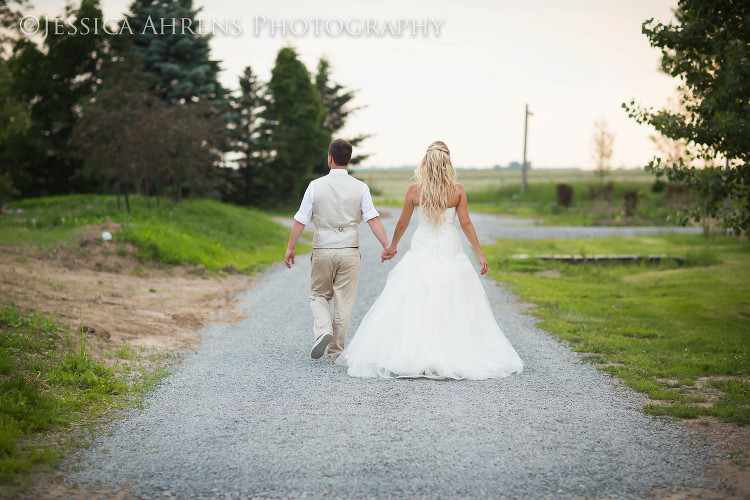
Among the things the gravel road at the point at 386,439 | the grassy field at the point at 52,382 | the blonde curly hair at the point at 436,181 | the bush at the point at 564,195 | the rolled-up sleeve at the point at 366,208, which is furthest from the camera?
the bush at the point at 564,195

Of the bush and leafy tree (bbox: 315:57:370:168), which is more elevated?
leafy tree (bbox: 315:57:370:168)

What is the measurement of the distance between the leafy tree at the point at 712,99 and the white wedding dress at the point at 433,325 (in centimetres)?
458

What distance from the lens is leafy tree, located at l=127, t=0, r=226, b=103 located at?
3619 cm

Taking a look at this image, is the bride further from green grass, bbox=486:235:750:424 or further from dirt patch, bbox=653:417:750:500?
dirt patch, bbox=653:417:750:500

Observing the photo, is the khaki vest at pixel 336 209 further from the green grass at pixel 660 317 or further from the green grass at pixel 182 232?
the green grass at pixel 182 232

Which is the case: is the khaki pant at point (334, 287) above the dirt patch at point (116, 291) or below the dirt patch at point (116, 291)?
above

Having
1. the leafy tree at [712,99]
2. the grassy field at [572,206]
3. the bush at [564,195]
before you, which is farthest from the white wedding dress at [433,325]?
the bush at [564,195]

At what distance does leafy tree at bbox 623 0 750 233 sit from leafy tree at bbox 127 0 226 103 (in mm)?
30501

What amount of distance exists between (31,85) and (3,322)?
4028 centimetres

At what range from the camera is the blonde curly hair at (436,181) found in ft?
21.5

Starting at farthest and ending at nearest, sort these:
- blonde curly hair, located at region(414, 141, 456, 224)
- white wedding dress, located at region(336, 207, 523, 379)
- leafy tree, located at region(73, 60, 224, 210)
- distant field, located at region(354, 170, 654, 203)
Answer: distant field, located at region(354, 170, 654, 203) < leafy tree, located at region(73, 60, 224, 210) < blonde curly hair, located at region(414, 141, 456, 224) < white wedding dress, located at region(336, 207, 523, 379)

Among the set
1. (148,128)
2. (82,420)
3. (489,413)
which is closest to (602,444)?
(489,413)

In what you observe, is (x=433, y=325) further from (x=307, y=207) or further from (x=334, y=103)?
(x=334, y=103)

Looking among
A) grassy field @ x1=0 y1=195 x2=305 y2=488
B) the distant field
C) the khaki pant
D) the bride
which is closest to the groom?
the khaki pant
